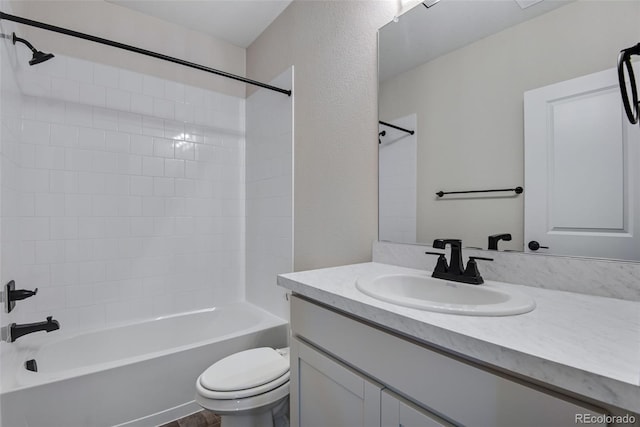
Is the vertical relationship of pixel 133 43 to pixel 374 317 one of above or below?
above

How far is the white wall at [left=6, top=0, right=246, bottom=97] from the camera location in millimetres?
1860

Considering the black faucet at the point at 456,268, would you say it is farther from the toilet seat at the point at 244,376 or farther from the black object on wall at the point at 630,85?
the toilet seat at the point at 244,376

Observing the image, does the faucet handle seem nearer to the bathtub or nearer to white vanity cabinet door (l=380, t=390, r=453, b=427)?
white vanity cabinet door (l=380, t=390, r=453, b=427)

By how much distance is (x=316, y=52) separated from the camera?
1.83m

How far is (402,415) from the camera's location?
0.69 meters

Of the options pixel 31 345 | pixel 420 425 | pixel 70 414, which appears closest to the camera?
pixel 420 425

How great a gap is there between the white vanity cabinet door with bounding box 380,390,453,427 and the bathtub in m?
1.34

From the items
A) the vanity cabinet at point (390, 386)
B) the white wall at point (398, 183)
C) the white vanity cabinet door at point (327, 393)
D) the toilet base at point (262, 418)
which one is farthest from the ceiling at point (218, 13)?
the toilet base at point (262, 418)

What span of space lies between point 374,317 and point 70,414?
1594 millimetres

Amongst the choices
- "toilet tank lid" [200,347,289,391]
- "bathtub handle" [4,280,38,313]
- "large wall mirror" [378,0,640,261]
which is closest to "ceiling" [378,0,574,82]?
"large wall mirror" [378,0,640,261]

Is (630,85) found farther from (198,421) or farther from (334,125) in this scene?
(198,421)

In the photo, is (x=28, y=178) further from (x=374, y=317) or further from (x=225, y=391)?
(x=374, y=317)

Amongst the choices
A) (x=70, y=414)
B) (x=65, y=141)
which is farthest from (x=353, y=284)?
(x=65, y=141)

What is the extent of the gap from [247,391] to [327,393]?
54cm
